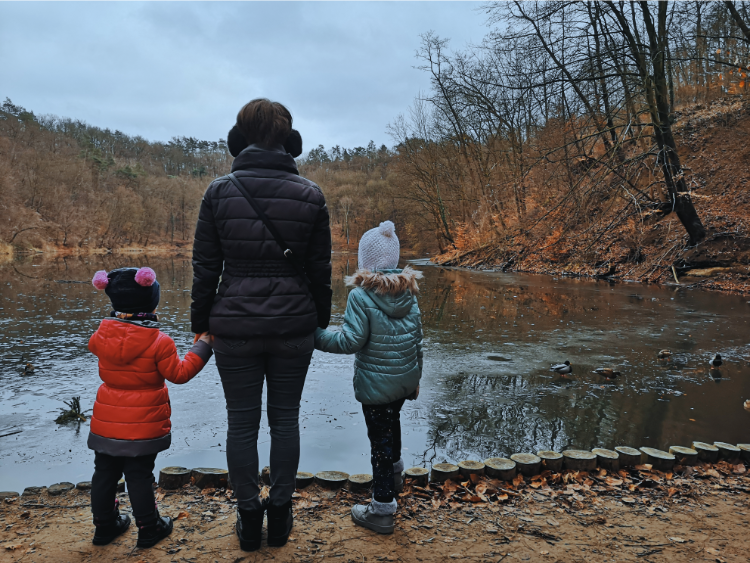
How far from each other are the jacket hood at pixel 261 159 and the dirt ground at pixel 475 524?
1958 mm

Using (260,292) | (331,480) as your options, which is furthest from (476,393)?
(260,292)

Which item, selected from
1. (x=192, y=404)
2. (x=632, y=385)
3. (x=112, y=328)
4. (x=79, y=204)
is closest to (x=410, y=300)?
(x=112, y=328)

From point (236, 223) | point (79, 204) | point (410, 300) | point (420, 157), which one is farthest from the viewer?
point (79, 204)

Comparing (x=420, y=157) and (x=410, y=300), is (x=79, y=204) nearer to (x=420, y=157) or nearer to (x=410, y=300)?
(x=420, y=157)

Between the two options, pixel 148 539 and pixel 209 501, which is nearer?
pixel 148 539

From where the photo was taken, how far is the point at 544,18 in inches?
Result: 442

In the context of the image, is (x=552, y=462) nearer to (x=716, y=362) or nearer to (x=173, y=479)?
(x=173, y=479)

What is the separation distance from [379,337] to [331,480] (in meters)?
1.15

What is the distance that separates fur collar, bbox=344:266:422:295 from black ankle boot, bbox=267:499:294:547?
1.25m

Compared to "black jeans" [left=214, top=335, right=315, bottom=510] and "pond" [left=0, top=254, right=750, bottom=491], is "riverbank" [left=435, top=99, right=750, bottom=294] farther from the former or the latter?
"black jeans" [left=214, top=335, right=315, bottom=510]

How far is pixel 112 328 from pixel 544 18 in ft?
40.0

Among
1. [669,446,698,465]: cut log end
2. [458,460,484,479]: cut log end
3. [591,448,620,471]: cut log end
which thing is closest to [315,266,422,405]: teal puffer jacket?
[458,460,484,479]: cut log end

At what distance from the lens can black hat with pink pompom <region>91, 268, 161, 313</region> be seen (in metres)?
2.37

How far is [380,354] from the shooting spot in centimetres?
271
